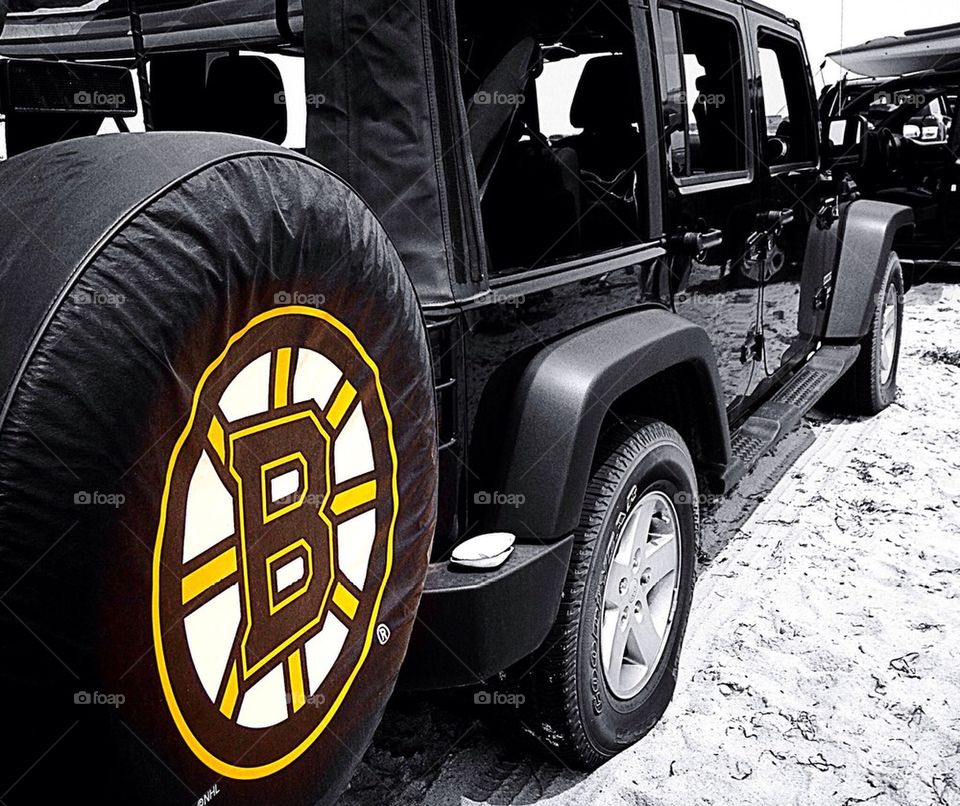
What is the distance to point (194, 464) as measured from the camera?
1151 millimetres

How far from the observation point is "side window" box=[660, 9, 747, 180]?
2.69 m

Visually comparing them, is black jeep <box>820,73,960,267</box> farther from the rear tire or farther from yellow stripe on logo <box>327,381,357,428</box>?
yellow stripe on logo <box>327,381,357,428</box>

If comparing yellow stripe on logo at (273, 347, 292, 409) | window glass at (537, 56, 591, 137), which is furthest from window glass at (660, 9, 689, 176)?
yellow stripe on logo at (273, 347, 292, 409)

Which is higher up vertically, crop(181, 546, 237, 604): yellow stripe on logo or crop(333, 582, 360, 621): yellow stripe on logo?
crop(181, 546, 237, 604): yellow stripe on logo

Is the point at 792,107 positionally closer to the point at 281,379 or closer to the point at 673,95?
the point at 673,95

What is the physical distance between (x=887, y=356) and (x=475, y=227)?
13.1 feet

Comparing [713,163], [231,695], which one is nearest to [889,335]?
[713,163]

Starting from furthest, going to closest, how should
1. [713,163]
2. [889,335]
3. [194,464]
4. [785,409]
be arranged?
[889,335] → [785,409] → [713,163] → [194,464]

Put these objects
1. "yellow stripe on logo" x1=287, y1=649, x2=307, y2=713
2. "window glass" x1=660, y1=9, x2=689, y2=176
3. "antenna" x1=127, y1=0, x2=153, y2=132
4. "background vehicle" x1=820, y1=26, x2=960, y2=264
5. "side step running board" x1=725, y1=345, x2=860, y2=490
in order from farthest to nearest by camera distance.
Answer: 1. "background vehicle" x1=820, y1=26, x2=960, y2=264
2. "side step running board" x1=725, y1=345, x2=860, y2=490
3. "window glass" x1=660, y1=9, x2=689, y2=176
4. "antenna" x1=127, y1=0, x2=153, y2=132
5. "yellow stripe on logo" x1=287, y1=649, x2=307, y2=713

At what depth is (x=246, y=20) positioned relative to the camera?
2.00m

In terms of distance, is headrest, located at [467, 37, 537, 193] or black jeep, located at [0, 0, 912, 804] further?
headrest, located at [467, 37, 537, 193]

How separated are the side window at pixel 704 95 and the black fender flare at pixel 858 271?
144 cm

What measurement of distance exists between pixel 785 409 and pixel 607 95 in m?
1.61

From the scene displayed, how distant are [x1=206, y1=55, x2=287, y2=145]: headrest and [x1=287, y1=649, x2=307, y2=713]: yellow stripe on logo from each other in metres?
1.43
